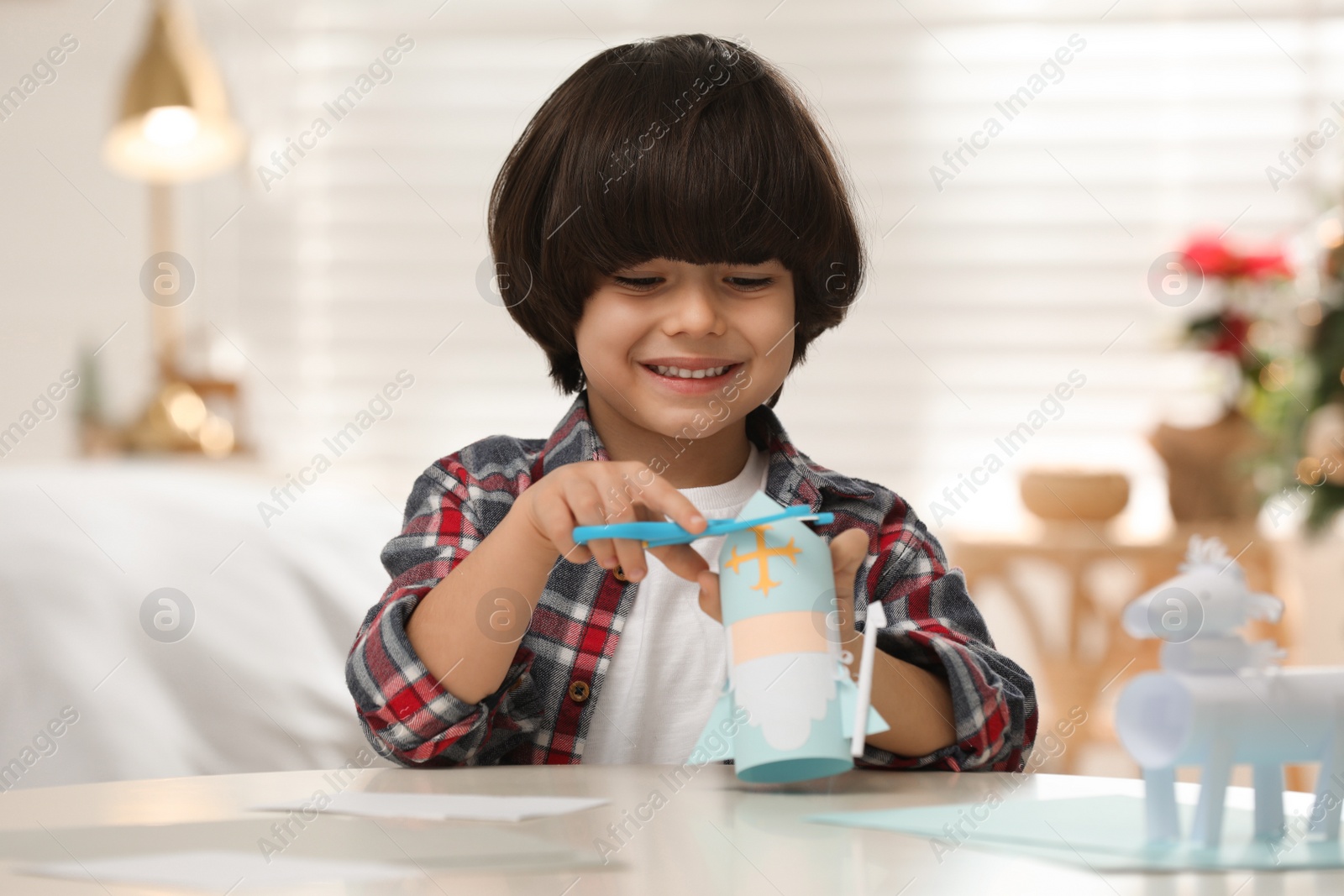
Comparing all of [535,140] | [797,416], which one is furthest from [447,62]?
[535,140]

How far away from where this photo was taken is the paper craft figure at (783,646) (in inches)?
23.0

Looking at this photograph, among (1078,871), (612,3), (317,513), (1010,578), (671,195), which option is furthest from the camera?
(612,3)

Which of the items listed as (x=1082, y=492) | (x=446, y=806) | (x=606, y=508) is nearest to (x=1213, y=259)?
(x=1082, y=492)

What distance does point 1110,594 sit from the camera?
8.61 feet

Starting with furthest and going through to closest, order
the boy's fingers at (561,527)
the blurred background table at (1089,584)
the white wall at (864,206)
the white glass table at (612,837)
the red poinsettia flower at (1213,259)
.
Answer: the white wall at (864,206) < the red poinsettia flower at (1213,259) < the blurred background table at (1089,584) < the boy's fingers at (561,527) < the white glass table at (612,837)

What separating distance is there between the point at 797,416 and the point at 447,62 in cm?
113

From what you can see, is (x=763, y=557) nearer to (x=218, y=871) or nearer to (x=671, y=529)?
(x=671, y=529)

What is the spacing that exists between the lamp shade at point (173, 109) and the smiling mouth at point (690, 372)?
195cm

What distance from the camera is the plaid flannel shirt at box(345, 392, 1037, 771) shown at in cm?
76

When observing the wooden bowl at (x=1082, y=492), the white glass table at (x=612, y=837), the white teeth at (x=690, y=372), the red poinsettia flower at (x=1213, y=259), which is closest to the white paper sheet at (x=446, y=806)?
the white glass table at (x=612, y=837)

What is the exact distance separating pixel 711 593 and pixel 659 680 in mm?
283

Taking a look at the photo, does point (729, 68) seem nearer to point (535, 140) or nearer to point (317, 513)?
point (535, 140)

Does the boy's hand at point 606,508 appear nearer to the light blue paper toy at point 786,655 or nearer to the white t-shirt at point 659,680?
the light blue paper toy at point 786,655

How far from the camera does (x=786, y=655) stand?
585 mm
